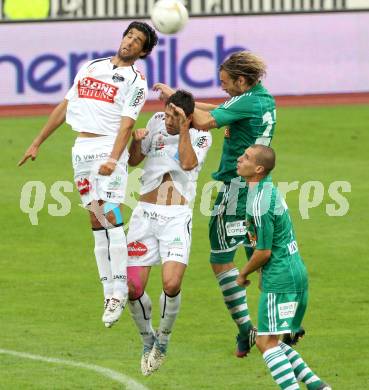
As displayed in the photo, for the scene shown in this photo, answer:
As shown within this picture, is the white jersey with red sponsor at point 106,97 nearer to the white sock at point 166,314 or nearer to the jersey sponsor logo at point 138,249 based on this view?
the jersey sponsor logo at point 138,249

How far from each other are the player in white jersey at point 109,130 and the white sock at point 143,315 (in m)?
0.19

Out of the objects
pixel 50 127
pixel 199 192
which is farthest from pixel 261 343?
pixel 199 192

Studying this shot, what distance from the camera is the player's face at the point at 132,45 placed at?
1214cm

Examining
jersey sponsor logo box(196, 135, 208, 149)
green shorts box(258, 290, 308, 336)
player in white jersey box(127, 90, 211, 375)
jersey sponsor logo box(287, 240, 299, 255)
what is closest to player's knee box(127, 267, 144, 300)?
player in white jersey box(127, 90, 211, 375)

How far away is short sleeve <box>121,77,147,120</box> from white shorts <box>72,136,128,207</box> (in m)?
0.31

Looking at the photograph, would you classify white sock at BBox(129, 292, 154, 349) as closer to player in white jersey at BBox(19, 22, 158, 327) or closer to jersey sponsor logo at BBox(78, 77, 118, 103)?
player in white jersey at BBox(19, 22, 158, 327)

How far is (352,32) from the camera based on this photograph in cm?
2862

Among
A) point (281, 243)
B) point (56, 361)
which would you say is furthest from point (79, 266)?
point (281, 243)

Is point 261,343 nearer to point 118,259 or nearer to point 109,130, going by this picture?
point 118,259

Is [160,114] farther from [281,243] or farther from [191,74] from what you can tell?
[191,74]

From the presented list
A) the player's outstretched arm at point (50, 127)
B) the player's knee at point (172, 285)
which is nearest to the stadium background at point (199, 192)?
the player's knee at point (172, 285)

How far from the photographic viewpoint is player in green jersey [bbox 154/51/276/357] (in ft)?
39.5

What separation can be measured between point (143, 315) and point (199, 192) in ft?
28.3

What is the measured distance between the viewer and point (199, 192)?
2086cm
